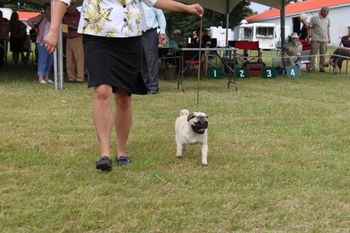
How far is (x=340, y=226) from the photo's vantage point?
2.74 m

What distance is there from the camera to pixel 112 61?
355 cm

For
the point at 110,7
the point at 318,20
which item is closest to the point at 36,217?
the point at 110,7

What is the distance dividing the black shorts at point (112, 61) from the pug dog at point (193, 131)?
0.53 m

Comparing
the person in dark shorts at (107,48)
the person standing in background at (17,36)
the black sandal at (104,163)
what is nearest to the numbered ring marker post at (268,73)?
the person standing in background at (17,36)

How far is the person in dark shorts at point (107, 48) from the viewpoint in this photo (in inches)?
138

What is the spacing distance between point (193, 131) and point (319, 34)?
10.4 m

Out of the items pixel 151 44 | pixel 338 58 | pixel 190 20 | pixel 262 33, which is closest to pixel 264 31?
pixel 262 33

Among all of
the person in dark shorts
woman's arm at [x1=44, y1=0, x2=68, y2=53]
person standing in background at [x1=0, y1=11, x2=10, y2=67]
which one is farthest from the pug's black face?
person standing in background at [x1=0, y1=11, x2=10, y2=67]

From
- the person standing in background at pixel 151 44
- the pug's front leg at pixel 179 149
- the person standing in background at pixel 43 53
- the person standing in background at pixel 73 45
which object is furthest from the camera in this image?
the person standing in background at pixel 73 45

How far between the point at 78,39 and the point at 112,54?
19.4 feet

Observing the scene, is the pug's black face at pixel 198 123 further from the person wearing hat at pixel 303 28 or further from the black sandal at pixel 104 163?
the person wearing hat at pixel 303 28

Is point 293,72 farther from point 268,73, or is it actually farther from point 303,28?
point 303,28

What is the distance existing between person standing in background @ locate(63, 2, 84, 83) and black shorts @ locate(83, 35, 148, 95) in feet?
18.8

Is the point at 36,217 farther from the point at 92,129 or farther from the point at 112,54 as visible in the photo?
the point at 92,129
